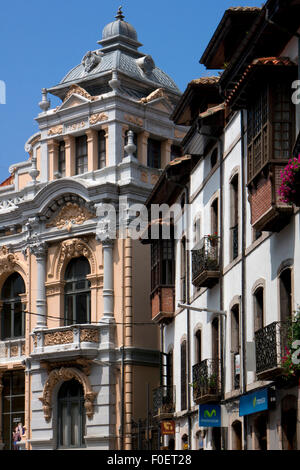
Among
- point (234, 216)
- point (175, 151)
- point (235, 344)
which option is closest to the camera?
point (235, 344)

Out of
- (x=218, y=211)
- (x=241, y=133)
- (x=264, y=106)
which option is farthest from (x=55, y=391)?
(x=264, y=106)

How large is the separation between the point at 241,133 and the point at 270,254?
4820mm

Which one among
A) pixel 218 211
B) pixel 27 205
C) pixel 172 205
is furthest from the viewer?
pixel 27 205

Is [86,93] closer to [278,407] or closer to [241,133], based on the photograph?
[241,133]

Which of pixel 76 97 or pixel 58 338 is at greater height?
pixel 76 97

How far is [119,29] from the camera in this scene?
58.3m

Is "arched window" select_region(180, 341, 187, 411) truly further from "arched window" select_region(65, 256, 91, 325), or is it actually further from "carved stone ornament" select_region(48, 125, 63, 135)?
"carved stone ornament" select_region(48, 125, 63, 135)

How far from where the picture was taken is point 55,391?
53.6m

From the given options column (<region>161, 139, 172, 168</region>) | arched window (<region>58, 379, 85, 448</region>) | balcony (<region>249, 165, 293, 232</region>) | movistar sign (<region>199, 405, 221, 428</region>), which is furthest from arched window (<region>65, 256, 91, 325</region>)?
balcony (<region>249, 165, 293, 232</region>)

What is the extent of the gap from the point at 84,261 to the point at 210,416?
21.9 m

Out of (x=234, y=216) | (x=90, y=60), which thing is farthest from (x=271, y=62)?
(x=90, y=60)

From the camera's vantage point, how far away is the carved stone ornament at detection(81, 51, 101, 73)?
56.8 m

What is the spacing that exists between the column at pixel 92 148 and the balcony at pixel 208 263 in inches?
755

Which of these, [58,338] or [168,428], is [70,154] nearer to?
[58,338]
